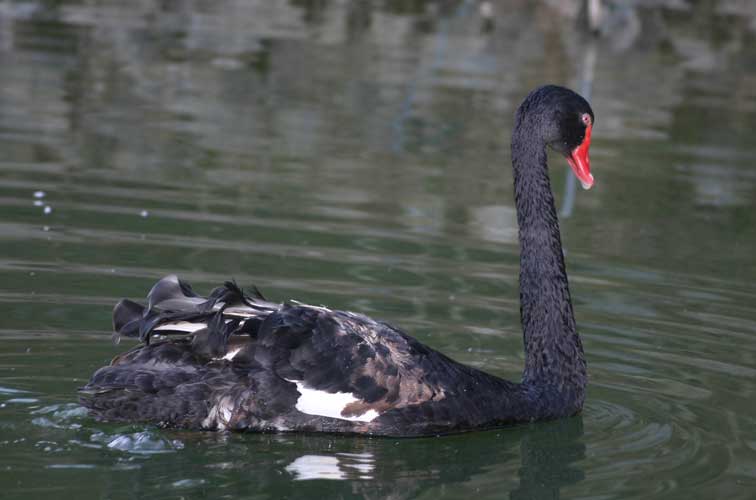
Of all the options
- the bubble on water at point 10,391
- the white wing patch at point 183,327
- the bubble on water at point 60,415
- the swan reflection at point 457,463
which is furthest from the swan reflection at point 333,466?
the bubble on water at point 10,391

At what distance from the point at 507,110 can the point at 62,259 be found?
8279 mm

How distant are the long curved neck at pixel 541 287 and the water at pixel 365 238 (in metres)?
0.22

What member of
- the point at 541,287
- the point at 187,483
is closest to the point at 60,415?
the point at 187,483

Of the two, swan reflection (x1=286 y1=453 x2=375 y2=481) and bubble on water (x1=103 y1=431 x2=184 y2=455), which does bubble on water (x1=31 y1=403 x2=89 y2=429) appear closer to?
bubble on water (x1=103 y1=431 x2=184 y2=455)

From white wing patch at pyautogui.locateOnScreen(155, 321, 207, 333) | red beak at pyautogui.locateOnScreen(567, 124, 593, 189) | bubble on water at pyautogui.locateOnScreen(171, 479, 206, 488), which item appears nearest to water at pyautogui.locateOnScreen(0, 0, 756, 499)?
bubble on water at pyautogui.locateOnScreen(171, 479, 206, 488)

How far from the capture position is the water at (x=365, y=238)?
15.6 feet

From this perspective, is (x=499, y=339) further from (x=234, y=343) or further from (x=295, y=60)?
(x=295, y=60)

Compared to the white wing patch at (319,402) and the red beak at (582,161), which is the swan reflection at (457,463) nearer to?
the white wing patch at (319,402)

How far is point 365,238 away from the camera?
8.14 metres

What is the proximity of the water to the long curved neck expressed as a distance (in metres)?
0.22

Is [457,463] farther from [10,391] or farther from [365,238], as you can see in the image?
[365,238]

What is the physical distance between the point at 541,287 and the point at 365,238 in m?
2.54

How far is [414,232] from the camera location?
8539 millimetres

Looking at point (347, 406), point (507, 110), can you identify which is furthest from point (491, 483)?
point (507, 110)
